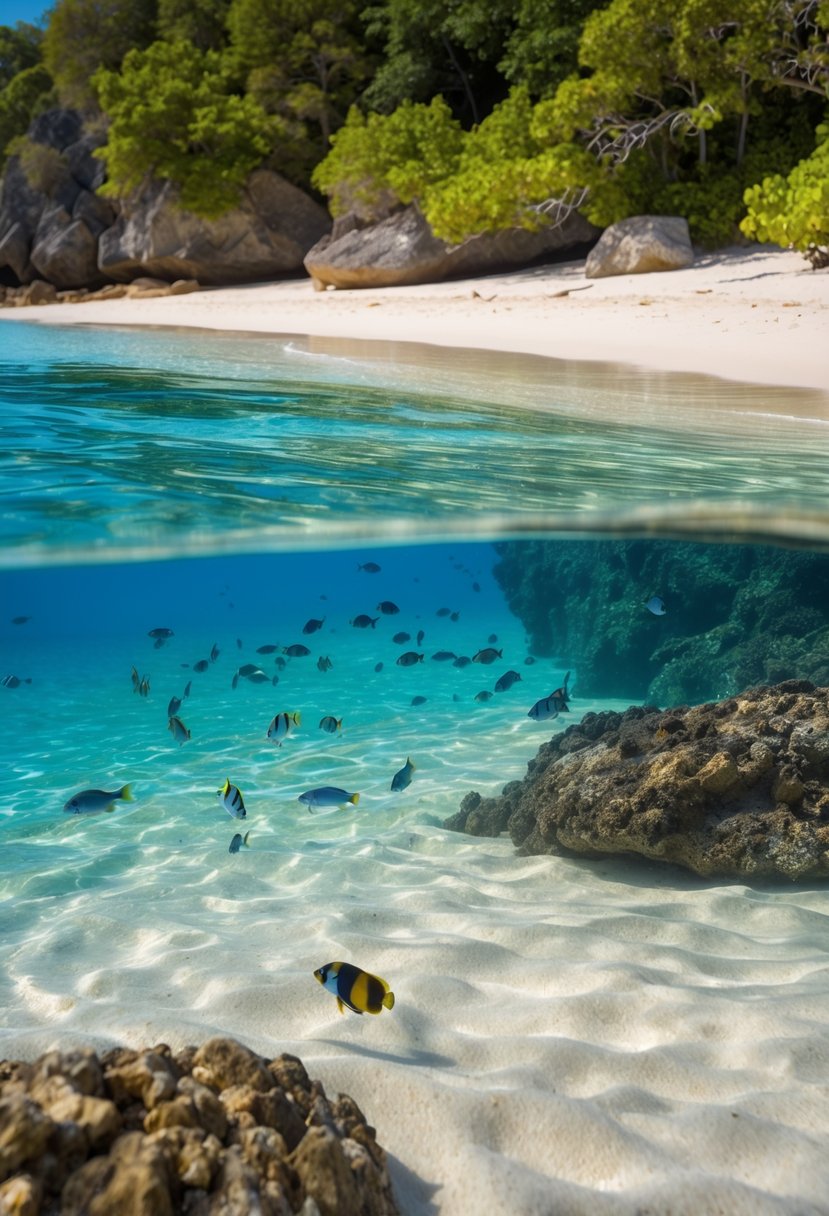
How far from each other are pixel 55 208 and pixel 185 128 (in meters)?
10.2

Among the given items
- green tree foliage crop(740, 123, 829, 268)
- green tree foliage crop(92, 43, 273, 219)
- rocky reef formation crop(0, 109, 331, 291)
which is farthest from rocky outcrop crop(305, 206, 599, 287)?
green tree foliage crop(740, 123, 829, 268)

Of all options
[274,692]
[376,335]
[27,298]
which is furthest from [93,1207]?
[27,298]

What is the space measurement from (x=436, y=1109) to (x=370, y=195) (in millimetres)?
30818

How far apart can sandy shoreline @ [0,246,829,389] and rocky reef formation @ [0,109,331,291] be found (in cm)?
546

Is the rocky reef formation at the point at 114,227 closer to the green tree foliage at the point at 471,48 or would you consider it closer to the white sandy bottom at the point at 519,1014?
the green tree foliage at the point at 471,48

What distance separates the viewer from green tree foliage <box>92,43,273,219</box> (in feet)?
110

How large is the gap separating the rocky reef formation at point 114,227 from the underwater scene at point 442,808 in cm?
1995

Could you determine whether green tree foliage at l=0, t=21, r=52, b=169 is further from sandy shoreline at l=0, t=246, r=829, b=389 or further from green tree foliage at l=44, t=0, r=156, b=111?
sandy shoreline at l=0, t=246, r=829, b=389

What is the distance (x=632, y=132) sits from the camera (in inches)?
969

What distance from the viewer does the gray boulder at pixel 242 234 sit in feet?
113

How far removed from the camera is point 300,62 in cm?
3497

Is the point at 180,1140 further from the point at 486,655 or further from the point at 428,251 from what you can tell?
the point at 428,251

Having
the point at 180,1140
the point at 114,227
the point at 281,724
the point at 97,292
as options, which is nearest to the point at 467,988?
the point at 180,1140

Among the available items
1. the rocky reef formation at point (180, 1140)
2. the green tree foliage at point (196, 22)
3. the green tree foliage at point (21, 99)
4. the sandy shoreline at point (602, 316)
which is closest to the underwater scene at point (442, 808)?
the rocky reef formation at point (180, 1140)
